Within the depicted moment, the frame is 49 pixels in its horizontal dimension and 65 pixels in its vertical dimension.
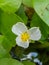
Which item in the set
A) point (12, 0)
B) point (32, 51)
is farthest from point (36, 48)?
point (12, 0)

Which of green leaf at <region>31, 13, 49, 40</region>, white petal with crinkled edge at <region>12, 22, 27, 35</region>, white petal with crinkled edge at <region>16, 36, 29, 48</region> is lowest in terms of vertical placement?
white petal with crinkled edge at <region>16, 36, 29, 48</region>

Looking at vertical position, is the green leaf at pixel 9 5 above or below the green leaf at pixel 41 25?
above

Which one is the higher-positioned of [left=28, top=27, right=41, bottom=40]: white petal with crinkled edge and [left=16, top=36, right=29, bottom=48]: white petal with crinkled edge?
[left=28, top=27, right=41, bottom=40]: white petal with crinkled edge

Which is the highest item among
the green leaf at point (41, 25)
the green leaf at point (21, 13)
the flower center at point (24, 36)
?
the green leaf at point (21, 13)
